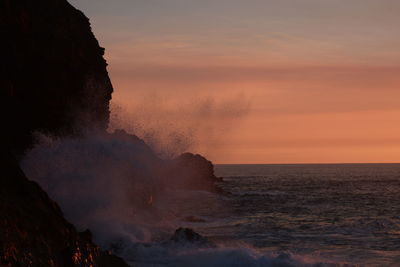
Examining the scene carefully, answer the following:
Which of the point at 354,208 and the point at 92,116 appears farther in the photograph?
the point at 354,208

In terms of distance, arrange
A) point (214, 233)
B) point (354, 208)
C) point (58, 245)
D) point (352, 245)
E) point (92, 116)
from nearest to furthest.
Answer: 1. point (58, 245)
2. point (352, 245)
3. point (214, 233)
4. point (92, 116)
5. point (354, 208)

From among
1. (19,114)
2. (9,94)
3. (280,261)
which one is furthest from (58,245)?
(19,114)

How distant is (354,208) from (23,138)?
27.4 meters

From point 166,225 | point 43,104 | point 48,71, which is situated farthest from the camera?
point 48,71

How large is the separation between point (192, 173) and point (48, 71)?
58105 mm

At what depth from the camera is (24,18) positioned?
1231 inches

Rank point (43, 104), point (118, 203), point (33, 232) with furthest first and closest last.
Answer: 1. point (43, 104)
2. point (118, 203)
3. point (33, 232)

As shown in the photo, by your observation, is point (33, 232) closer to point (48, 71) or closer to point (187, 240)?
point (187, 240)

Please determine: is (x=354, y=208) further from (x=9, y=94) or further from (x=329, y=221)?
(x=9, y=94)

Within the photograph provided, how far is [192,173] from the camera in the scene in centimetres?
9038

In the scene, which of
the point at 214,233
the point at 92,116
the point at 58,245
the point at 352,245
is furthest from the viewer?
the point at 92,116

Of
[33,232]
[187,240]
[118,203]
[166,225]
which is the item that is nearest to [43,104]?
[118,203]

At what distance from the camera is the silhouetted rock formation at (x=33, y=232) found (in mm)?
12703

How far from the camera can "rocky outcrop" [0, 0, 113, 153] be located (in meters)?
30.5
